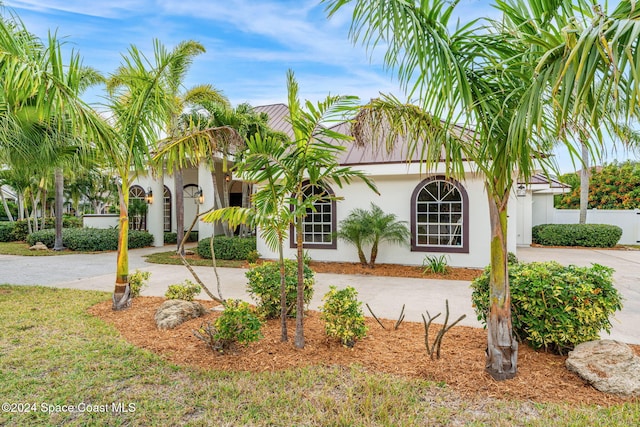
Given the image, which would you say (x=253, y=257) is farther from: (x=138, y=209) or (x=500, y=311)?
(x=500, y=311)

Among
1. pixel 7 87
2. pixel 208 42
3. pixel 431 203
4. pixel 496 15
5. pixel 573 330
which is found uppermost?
pixel 208 42

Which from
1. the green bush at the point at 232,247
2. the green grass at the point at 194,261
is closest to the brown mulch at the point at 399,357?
the green grass at the point at 194,261

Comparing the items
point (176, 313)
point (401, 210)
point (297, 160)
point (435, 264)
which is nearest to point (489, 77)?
point (297, 160)

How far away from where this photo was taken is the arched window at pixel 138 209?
1552cm

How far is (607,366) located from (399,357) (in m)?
1.84

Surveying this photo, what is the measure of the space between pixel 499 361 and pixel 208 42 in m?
10.5

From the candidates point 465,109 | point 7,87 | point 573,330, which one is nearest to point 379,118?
point 465,109

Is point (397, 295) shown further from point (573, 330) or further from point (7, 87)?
point (7, 87)

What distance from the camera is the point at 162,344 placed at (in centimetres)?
416

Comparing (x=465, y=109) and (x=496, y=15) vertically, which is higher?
(x=496, y=15)

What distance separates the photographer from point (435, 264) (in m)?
9.04

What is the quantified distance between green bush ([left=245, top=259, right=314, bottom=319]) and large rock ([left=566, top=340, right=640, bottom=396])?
3.07m

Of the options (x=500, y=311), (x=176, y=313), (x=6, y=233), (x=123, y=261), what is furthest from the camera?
(x=6, y=233)

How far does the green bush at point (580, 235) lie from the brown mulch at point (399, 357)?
13887 millimetres
